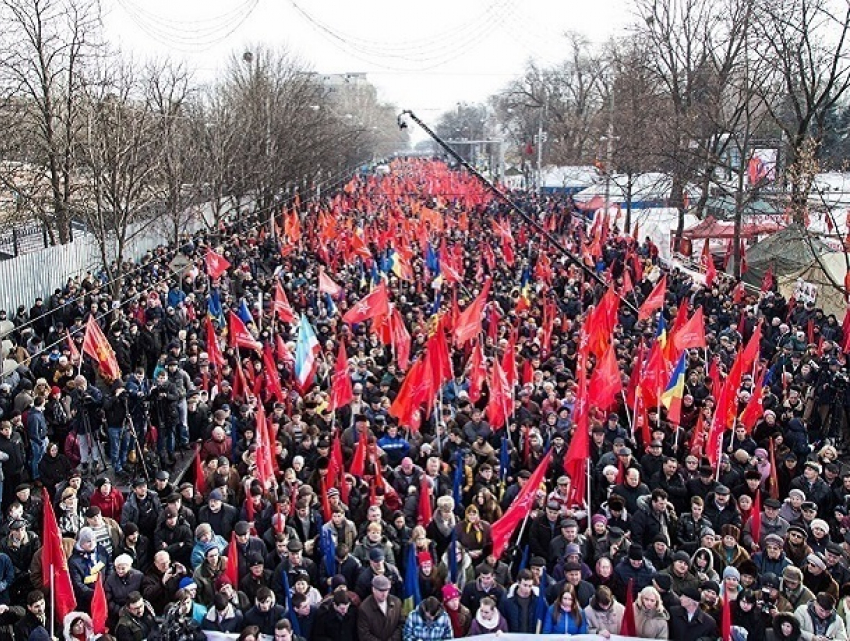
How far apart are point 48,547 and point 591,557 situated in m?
4.22

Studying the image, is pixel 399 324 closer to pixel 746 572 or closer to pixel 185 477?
pixel 185 477

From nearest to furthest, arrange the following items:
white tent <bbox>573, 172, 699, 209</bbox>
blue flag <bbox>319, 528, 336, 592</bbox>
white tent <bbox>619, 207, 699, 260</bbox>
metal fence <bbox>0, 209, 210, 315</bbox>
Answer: blue flag <bbox>319, 528, 336, 592</bbox> → metal fence <bbox>0, 209, 210, 315</bbox> → white tent <bbox>619, 207, 699, 260</bbox> → white tent <bbox>573, 172, 699, 209</bbox>

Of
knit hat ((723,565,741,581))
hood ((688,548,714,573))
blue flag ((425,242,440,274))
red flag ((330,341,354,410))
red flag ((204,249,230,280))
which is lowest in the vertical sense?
hood ((688,548,714,573))

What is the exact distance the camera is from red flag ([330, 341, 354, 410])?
11.6 meters

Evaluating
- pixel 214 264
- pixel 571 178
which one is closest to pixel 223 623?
pixel 214 264

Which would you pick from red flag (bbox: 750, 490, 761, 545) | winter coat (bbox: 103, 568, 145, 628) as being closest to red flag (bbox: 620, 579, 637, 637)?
red flag (bbox: 750, 490, 761, 545)

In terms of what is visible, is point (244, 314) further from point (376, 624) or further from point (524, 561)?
point (376, 624)

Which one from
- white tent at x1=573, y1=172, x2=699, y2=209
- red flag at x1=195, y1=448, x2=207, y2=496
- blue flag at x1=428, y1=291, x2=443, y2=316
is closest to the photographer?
red flag at x1=195, y1=448, x2=207, y2=496

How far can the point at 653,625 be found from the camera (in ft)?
22.2

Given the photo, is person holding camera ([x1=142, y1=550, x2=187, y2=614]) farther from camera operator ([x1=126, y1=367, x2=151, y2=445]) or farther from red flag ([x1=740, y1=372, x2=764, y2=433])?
red flag ([x1=740, y1=372, x2=764, y2=433])

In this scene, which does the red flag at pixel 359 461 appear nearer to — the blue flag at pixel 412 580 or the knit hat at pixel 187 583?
the blue flag at pixel 412 580

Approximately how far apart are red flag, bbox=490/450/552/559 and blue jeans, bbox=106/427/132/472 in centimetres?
567

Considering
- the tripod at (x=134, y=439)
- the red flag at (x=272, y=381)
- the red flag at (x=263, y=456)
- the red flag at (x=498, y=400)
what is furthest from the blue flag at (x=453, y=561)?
the tripod at (x=134, y=439)

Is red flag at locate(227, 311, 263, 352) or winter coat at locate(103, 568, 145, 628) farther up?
red flag at locate(227, 311, 263, 352)
